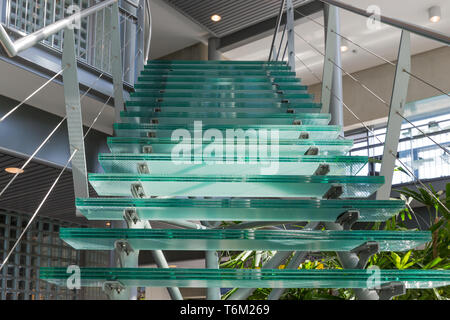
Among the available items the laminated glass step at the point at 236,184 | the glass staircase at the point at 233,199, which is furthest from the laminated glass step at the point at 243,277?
the laminated glass step at the point at 236,184

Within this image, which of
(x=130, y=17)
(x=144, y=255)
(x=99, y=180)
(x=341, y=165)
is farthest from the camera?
(x=144, y=255)

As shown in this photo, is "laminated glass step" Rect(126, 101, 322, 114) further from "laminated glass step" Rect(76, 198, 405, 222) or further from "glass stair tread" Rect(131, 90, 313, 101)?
"laminated glass step" Rect(76, 198, 405, 222)

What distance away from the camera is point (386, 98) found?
371 inches

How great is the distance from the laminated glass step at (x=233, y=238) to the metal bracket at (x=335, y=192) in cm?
36

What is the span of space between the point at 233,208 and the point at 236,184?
0.77ft

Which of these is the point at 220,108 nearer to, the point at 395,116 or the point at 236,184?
the point at 395,116

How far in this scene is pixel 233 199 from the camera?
1.62m

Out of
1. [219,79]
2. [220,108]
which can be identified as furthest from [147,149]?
[219,79]

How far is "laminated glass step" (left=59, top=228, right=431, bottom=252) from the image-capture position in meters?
1.42

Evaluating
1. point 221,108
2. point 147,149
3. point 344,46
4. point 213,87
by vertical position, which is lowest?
point 147,149

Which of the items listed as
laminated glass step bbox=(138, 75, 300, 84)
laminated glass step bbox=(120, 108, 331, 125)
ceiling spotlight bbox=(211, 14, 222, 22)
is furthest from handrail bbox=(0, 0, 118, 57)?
ceiling spotlight bbox=(211, 14, 222, 22)

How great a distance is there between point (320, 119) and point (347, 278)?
1.95m
